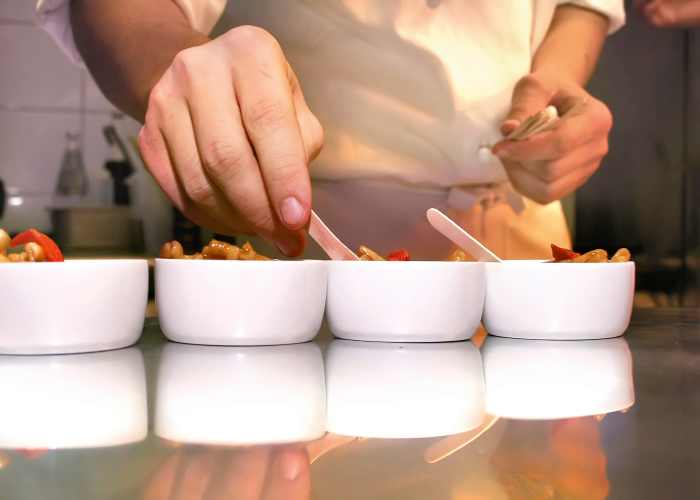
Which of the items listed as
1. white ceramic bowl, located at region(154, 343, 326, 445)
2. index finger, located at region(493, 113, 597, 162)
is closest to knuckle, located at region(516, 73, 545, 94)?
index finger, located at region(493, 113, 597, 162)

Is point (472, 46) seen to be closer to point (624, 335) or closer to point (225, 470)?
point (624, 335)

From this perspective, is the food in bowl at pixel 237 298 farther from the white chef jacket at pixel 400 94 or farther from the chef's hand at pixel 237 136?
the white chef jacket at pixel 400 94

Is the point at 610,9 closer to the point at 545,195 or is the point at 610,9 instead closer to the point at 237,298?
the point at 545,195

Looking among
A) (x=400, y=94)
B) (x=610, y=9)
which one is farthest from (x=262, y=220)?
(x=610, y=9)

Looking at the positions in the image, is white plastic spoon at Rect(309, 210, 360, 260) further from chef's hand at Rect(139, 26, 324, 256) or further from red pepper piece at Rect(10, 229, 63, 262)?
red pepper piece at Rect(10, 229, 63, 262)

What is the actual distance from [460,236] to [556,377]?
0.28 meters

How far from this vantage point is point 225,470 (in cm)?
31

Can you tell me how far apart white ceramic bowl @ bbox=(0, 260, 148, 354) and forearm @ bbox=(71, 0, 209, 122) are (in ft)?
2.01

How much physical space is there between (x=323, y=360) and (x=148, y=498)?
36cm

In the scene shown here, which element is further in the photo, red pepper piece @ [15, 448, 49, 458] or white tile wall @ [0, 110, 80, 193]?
white tile wall @ [0, 110, 80, 193]

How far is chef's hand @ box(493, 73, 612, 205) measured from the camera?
4.98ft

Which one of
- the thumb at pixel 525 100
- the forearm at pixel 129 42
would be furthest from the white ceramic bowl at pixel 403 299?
the thumb at pixel 525 100

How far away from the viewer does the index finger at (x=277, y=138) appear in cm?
77

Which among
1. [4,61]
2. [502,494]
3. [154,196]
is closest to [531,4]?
[154,196]
